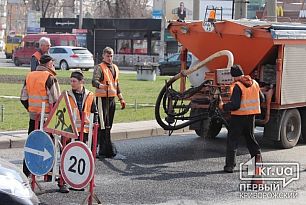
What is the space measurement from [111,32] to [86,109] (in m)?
49.3

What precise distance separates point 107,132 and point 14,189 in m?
5.72

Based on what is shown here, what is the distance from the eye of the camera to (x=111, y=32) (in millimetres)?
57750

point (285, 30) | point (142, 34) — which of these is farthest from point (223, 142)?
point (142, 34)

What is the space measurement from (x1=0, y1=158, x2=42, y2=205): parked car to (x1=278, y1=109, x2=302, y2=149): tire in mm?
7791

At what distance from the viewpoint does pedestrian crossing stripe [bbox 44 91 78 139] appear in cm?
821

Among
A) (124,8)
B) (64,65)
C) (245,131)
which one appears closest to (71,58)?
(64,65)

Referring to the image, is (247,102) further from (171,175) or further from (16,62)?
(16,62)

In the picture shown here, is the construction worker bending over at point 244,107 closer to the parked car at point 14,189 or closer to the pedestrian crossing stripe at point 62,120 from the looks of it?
the pedestrian crossing stripe at point 62,120

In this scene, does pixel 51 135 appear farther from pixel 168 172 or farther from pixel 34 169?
pixel 168 172

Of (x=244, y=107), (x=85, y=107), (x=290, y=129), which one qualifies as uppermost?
(x=85, y=107)

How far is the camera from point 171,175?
10281mm

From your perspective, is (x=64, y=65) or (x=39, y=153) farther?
(x=64, y=65)

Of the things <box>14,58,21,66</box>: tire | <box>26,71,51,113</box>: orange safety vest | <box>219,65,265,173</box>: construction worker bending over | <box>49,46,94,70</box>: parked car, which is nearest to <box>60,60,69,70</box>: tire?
<box>49,46,94,70</box>: parked car

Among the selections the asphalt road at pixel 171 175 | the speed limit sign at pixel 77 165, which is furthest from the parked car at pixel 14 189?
the asphalt road at pixel 171 175
